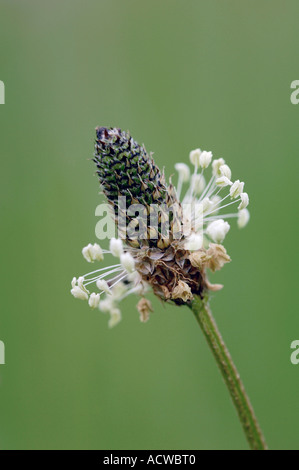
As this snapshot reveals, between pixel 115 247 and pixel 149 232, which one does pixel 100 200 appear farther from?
pixel 115 247

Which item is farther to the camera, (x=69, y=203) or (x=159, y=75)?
(x=159, y=75)

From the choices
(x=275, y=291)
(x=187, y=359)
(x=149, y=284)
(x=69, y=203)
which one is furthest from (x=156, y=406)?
(x=149, y=284)

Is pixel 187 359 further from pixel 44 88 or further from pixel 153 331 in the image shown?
pixel 44 88

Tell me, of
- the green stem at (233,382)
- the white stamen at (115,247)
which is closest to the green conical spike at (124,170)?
the white stamen at (115,247)

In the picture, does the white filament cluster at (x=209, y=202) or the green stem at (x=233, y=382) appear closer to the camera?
the green stem at (x=233, y=382)

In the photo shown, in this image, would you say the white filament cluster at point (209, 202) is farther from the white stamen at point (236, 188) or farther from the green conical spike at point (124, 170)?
the green conical spike at point (124, 170)

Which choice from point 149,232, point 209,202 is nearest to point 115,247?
point 149,232

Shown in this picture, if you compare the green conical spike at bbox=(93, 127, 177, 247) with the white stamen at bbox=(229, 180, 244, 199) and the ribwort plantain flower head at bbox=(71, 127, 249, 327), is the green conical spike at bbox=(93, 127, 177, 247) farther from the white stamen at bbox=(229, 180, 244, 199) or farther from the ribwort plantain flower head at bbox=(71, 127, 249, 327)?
the white stamen at bbox=(229, 180, 244, 199)
